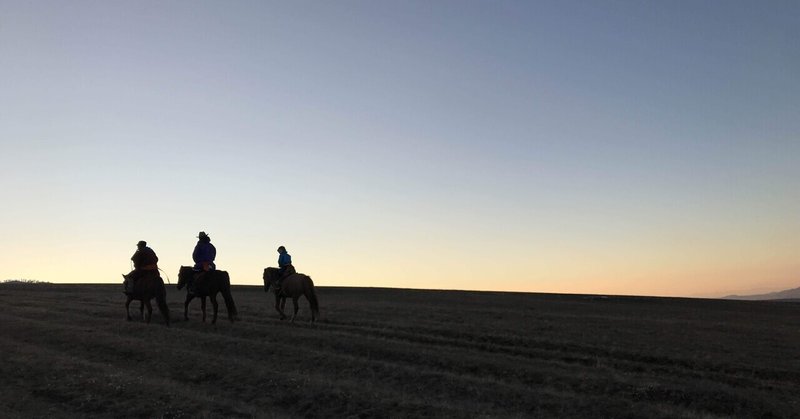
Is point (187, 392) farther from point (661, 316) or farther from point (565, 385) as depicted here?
point (661, 316)

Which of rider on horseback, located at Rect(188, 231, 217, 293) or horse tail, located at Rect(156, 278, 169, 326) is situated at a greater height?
rider on horseback, located at Rect(188, 231, 217, 293)

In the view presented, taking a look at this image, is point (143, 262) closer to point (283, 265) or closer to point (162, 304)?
point (162, 304)

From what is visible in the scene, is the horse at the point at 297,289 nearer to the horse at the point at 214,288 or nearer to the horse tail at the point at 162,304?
the horse at the point at 214,288

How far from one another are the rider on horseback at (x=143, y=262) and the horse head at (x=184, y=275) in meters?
1.16

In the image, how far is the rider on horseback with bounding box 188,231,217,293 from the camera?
2516cm

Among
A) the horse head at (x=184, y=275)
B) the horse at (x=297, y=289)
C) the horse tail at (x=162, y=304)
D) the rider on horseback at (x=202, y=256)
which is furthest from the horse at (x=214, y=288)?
the horse at (x=297, y=289)

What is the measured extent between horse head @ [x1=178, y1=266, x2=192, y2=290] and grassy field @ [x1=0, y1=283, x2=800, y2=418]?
1.60 meters

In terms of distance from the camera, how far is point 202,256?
2523 cm

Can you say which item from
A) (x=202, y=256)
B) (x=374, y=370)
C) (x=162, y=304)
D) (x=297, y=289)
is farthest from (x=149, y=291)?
(x=374, y=370)

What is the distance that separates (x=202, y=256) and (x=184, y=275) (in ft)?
5.56

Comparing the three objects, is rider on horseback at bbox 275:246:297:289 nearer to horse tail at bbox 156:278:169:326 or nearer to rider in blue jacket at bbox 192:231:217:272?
rider in blue jacket at bbox 192:231:217:272

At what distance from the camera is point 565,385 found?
16.4 meters

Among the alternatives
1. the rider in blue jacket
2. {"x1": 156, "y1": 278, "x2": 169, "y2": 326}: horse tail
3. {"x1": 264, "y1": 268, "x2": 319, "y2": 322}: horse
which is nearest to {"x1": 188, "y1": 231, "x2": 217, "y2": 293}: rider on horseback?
the rider in blue jacket

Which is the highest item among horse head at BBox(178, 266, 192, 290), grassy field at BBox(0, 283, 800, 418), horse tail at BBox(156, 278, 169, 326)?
horse head at BBox(178, 266, 192, 290)
